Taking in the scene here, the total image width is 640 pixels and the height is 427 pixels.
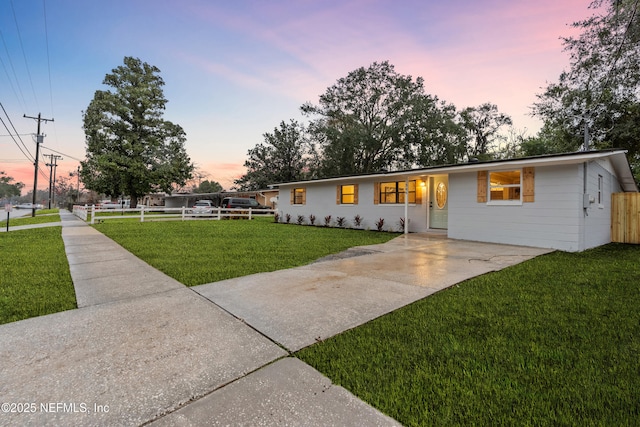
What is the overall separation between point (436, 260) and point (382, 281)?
7.70ft

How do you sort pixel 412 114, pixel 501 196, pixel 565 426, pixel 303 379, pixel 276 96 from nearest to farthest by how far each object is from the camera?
pixel 565 426
pixel 303 379
pixel 501 196
pixel 276 96
pixel 412 114

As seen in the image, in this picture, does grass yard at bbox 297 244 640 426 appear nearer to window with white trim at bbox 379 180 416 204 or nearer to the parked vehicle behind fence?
window with white trim at bbox 379 180 416 204

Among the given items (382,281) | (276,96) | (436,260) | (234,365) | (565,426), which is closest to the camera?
(565,426)

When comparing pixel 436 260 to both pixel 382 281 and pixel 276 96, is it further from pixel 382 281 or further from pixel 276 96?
pixel 276 96

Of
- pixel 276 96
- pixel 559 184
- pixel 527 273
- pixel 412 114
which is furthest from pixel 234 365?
pixel 412 114

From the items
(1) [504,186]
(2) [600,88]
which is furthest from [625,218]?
(2) [600,88]

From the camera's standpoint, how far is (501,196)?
9.20 m

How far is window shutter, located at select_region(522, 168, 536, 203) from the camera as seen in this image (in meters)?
8.39

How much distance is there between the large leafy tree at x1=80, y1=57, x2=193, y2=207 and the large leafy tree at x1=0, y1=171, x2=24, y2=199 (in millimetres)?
84599

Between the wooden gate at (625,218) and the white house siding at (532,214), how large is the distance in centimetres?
438

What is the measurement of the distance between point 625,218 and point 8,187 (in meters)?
131

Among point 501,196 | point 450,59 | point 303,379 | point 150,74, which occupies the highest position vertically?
point 150,74

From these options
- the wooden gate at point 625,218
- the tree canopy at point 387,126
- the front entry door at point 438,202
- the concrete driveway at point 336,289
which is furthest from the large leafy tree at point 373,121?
the concrete driveway at point 336,289

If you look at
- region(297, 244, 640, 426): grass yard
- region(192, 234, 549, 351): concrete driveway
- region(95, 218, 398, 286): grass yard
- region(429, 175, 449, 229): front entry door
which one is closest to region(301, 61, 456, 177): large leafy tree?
region(429, 175, 449, 229): front entry door
